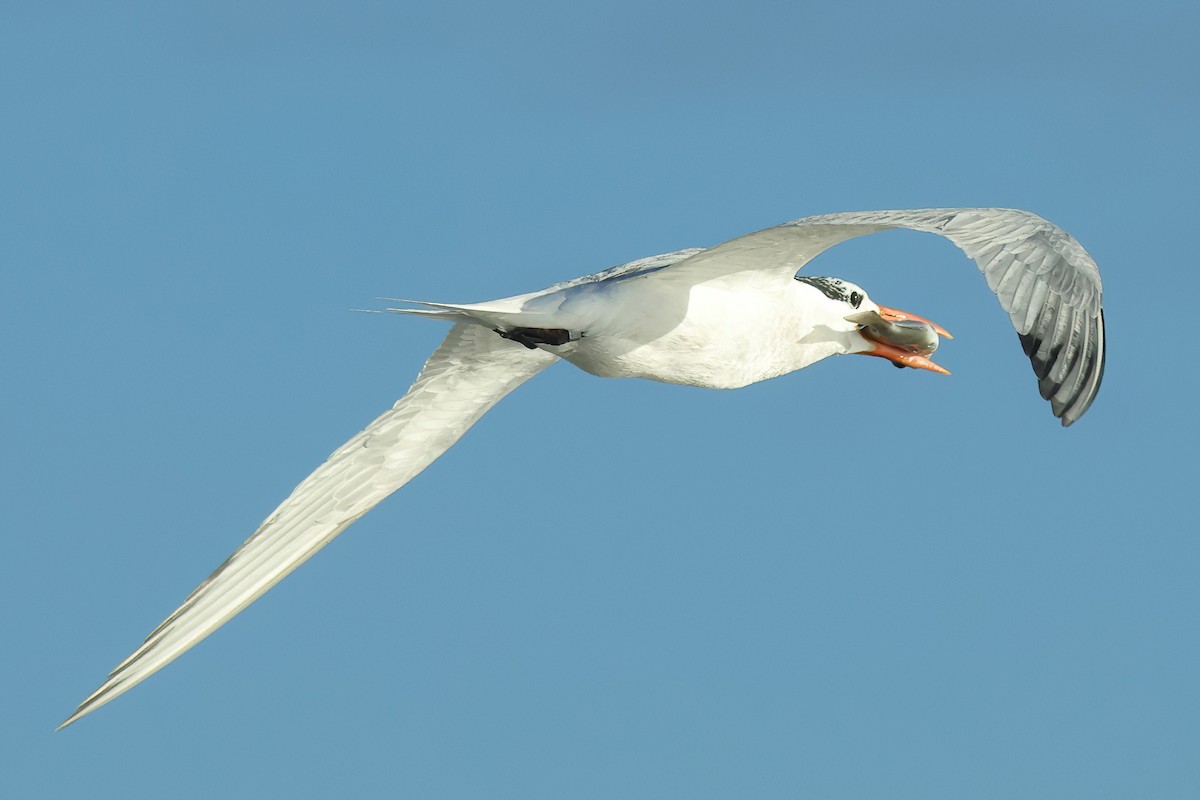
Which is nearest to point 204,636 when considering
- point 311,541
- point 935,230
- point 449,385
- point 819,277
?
point 311,541

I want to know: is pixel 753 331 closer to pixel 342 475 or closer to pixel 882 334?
pixel 882 334

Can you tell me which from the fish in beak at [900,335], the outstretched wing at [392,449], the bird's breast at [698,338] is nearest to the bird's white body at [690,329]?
the bird's breast at [698,338]

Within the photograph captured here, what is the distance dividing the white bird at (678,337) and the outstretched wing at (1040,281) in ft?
0.04

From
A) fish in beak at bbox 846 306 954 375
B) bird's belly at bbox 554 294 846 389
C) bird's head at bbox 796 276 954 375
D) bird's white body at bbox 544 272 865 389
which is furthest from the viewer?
fish in beak at bbox 846 306 954 375

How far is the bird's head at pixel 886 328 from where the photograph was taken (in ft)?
48.7

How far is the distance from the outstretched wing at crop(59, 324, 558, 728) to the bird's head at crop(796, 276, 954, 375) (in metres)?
2.58

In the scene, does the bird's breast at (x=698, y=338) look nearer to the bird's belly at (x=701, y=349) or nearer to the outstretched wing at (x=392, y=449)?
the bird's belly at (x=701, y=349)

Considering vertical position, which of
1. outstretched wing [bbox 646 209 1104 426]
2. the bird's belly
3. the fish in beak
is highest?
the fish in beak

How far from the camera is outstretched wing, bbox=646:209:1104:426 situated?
34.8 ft

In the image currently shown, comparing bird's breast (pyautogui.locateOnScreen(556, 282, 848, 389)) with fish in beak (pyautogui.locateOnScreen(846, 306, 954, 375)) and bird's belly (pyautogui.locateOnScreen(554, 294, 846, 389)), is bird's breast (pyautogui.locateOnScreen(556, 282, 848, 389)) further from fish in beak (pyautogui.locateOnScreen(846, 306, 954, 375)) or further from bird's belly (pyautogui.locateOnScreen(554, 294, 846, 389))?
fish in beak (pyautogui.locateOnScreen(846, 306, 954, 375))

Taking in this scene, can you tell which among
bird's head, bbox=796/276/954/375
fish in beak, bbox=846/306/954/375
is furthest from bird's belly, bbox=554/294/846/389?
fish in beak, bbox=846/306/954/375

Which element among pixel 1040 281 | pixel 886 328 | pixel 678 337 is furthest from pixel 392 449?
pixel 1040 281

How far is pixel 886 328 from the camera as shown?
49.9 ft

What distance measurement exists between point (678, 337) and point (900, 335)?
280cm
